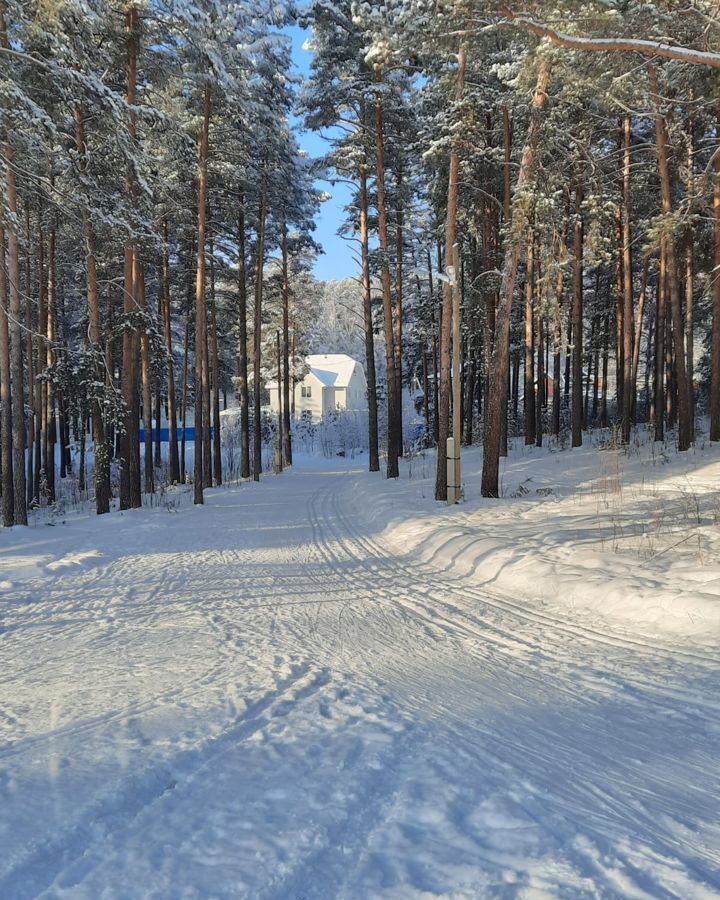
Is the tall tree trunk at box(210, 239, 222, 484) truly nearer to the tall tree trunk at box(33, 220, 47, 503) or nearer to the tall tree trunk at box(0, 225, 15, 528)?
the tall tree trunk at box(33, 220, 47, 503)

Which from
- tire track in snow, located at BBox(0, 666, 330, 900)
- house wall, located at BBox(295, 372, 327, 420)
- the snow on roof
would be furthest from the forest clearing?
the snow on roof

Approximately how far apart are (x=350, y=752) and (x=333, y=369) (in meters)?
62.7

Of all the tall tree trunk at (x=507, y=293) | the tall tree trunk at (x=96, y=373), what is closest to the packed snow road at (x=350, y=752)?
the tall tree trunk at (x=507, y=293)

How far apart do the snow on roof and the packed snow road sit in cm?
5653

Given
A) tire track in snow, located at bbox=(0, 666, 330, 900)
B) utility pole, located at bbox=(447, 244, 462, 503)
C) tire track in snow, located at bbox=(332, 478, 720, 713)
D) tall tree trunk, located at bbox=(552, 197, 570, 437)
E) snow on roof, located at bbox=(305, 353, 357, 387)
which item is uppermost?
snow on roof, located at bbox=(305, 353, 357, 387)

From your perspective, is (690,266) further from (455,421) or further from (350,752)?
(350,752)

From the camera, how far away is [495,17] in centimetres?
752

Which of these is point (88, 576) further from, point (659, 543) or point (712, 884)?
point (659, 543)

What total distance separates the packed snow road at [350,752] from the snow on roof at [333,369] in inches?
2226

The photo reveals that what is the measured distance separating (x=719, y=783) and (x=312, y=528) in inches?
324

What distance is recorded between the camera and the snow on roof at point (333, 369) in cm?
6228

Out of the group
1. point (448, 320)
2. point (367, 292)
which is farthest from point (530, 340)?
point (448, 320)

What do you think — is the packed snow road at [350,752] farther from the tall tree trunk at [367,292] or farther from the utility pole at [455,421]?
the tall tree trunk at [367,292]

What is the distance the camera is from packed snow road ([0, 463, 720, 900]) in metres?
1.90
